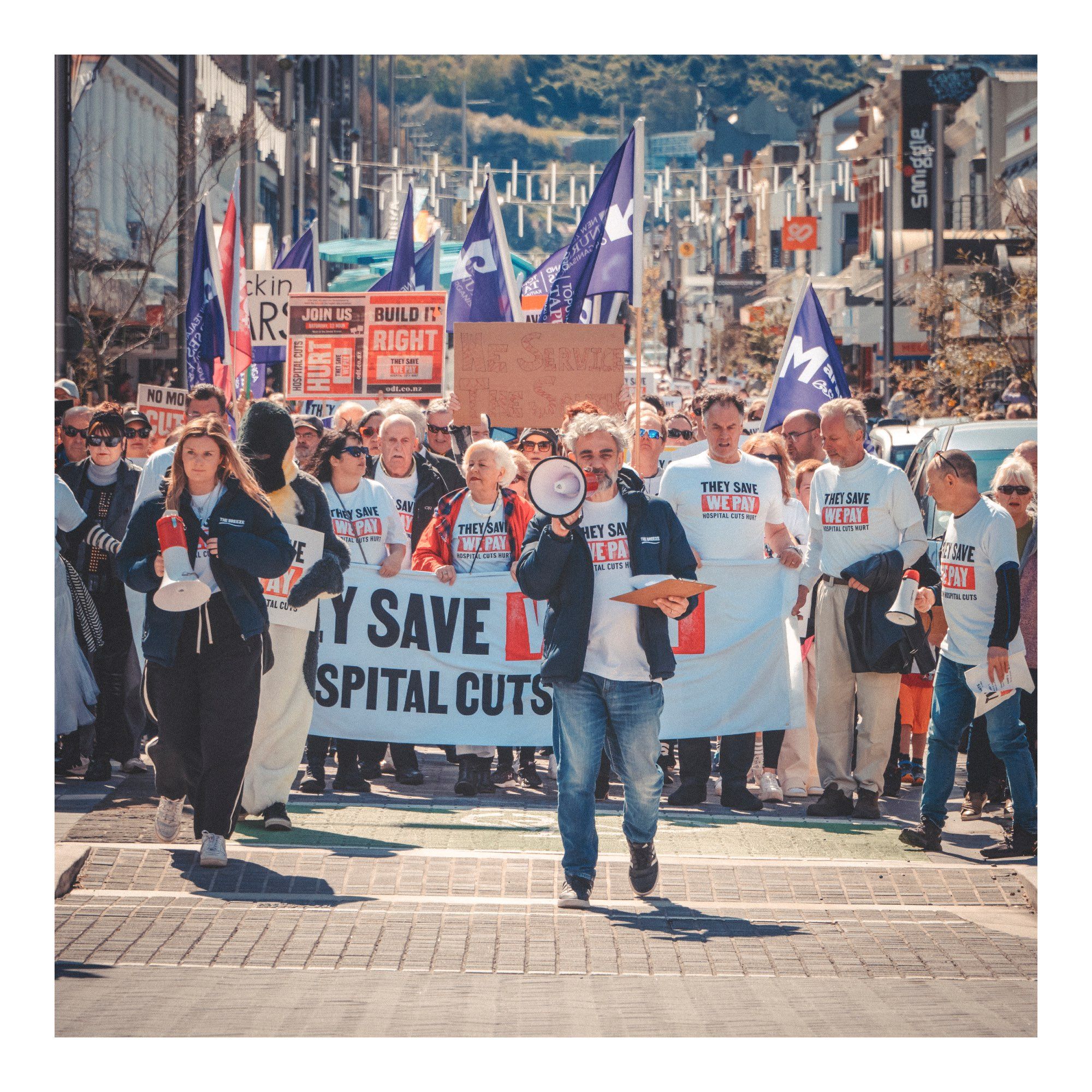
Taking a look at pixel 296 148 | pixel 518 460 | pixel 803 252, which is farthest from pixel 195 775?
pixel 803 252

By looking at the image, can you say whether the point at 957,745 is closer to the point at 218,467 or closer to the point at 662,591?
the point at 662,591

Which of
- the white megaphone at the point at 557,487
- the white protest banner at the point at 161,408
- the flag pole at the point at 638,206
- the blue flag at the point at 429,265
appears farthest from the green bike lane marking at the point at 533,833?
the blue flag at the point at 429,265

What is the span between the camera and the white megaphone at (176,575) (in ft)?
21.6

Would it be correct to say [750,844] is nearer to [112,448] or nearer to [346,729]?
[346,729]

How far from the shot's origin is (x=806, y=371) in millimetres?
12500

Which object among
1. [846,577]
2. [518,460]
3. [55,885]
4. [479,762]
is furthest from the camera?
[518,460]

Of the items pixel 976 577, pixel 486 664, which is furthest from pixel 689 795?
pixel 976 577

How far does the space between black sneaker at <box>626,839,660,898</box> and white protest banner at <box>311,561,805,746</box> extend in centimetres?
205

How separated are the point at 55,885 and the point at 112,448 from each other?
10.3ft

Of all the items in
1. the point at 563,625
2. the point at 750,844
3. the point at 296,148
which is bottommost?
the point at 750,844

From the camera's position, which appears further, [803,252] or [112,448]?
[803,252]

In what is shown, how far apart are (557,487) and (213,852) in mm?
2166
